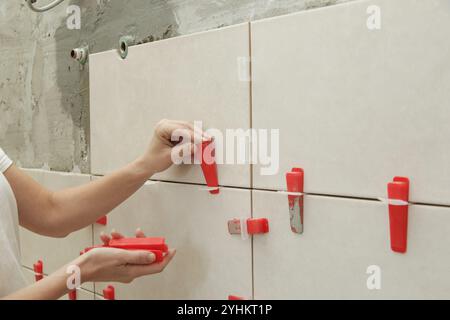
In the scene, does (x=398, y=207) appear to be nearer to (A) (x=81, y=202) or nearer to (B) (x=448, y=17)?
(B) (x=448, y=17)

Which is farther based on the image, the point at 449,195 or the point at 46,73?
the point at 46,73

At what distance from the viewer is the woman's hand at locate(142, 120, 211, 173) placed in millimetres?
963

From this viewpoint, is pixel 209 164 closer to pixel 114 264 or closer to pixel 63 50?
pixel 114 264

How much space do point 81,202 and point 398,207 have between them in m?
0.64

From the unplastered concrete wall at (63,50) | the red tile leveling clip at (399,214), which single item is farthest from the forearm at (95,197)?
the red tile leveling clip at (399,214)

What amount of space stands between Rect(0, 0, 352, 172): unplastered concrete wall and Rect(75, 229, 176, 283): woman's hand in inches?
18.2

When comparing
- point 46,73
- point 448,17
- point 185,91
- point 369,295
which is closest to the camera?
point 448,17

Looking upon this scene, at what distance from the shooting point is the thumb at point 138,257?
863 millimetres

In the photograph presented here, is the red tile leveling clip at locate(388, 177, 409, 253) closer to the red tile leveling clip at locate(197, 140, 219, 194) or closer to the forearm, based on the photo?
the red tile leveling clip at locate(197, 140, 219, 194)

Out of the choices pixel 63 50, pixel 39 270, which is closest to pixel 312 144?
pixel 63 50

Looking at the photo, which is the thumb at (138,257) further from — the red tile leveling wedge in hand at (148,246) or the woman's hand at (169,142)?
the woman's hand at (169,142)

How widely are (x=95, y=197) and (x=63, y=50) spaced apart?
57 centimetres

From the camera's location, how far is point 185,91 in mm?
1024
